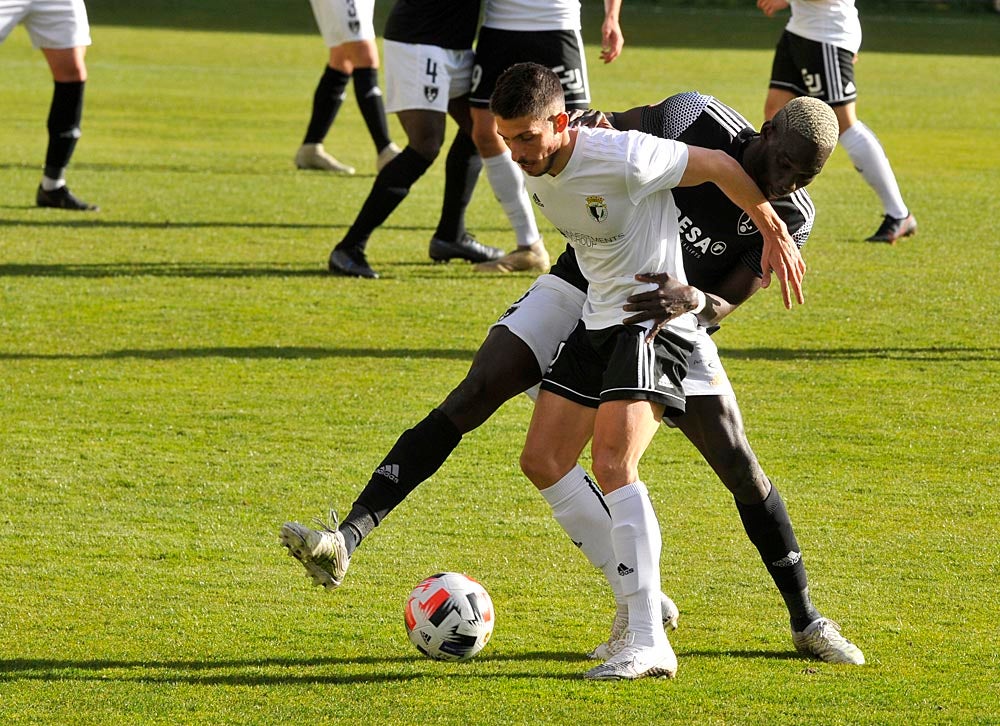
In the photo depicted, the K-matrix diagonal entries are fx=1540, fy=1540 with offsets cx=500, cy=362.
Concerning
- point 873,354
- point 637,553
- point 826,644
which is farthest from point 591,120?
point 873,354

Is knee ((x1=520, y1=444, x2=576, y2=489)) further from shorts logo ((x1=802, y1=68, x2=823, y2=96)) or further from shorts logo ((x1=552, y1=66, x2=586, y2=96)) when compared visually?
shorts logo ((x1=802, y1=68, x2=823, y2=96))

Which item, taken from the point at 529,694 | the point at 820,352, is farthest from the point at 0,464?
the point at 820,352

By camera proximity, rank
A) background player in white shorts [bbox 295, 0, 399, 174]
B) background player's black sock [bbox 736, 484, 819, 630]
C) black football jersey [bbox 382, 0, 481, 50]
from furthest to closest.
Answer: background player in white shorts [bbox 295, 0, 399, 174], black football jersey [bbox 382, 0, 481, 50], background player's black sock [bbox 736, 484, 819, 630]

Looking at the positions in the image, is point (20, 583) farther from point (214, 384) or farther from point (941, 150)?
point (941, 150)

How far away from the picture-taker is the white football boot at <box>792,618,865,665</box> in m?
4.28

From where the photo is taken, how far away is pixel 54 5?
1011 centimetres

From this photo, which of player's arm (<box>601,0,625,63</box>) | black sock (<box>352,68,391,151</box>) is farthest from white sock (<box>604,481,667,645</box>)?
black sock (<box>352,68,391,151</box>)

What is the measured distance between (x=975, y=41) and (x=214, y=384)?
82.0ft

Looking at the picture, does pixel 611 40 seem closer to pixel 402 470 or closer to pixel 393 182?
pixel 393 182

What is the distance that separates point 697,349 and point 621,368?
29cm

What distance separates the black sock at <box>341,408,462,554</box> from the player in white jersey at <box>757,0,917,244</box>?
5.87 m

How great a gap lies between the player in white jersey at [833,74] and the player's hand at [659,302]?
576cm

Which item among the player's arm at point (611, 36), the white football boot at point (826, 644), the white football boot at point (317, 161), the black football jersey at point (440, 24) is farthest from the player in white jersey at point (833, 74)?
the white football boot at point (826, 644)

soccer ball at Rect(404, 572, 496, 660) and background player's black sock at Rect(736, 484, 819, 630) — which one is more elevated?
background player's black sock at Rect(736, 484, 819, 630)
